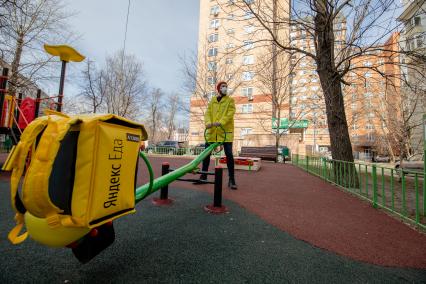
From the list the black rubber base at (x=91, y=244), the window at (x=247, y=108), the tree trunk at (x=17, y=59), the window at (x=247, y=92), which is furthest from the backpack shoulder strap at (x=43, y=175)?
the window at (x=247, y=92)

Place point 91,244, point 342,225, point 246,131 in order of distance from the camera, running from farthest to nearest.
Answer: point 246,131 < point 342,225 < point 91,244

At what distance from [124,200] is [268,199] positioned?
2758 millimetres

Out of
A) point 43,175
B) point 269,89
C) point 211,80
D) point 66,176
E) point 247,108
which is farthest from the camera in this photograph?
point 247,108

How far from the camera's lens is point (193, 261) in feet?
5.03

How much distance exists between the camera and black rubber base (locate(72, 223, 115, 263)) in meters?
1.17

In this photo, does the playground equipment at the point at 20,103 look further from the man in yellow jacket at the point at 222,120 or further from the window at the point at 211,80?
the window at the point at 211,80

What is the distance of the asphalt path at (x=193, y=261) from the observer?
135 cm

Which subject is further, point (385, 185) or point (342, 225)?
point (385, 185)

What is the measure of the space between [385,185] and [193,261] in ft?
18.7

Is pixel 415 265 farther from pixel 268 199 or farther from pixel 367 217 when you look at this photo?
pixel 268 199

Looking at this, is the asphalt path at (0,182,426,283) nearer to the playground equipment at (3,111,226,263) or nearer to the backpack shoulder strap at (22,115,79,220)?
the playground equipment at (3,111,226,263)

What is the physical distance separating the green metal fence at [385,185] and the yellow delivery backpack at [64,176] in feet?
10.2

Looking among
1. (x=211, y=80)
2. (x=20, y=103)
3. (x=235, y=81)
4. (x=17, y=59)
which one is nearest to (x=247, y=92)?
(x=235, y=81)

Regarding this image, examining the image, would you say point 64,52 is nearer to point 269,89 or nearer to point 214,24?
point 269,89
